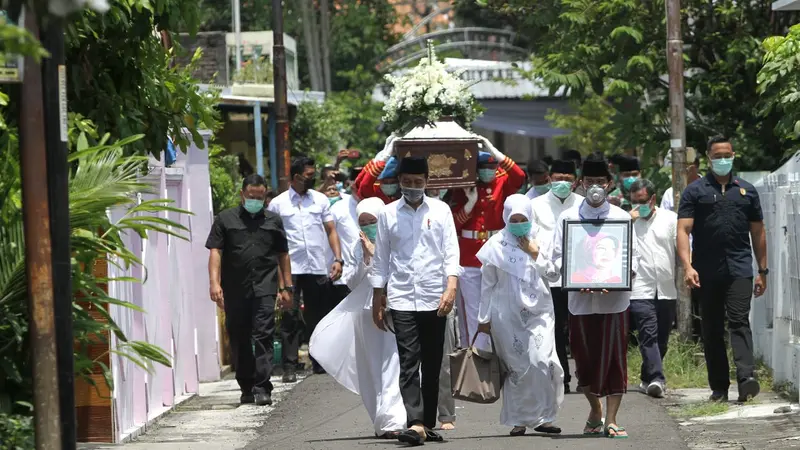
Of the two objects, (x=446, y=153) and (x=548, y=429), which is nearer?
(x=548, y=429)

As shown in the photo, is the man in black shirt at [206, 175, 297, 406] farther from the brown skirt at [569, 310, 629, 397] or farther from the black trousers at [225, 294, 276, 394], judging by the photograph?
the brown skirt at [569, 310, 629, 397]

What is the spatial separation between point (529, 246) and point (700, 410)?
7.25ft

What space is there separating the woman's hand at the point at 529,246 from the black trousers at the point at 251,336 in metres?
3.46

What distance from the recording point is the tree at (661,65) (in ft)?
64.0

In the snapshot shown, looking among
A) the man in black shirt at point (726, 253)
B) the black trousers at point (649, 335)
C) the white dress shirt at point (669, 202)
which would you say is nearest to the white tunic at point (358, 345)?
the man in black shirt at point (726, 253)

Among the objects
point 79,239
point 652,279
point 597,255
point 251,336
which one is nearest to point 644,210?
point 652,279

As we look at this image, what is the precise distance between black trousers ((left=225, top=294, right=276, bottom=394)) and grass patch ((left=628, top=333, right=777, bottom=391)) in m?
3.41

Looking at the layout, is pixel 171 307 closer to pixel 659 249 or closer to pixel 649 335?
pixel 649 335

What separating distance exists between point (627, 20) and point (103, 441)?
11.2 m

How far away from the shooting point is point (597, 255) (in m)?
11.1

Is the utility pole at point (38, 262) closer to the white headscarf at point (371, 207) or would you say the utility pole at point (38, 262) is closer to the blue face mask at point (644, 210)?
the white headscarf at point (371, 207)

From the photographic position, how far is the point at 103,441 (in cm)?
1105

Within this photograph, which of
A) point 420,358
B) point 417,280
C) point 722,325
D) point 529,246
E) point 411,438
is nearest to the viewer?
point 411,438

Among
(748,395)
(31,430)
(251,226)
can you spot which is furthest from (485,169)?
(31,430)
